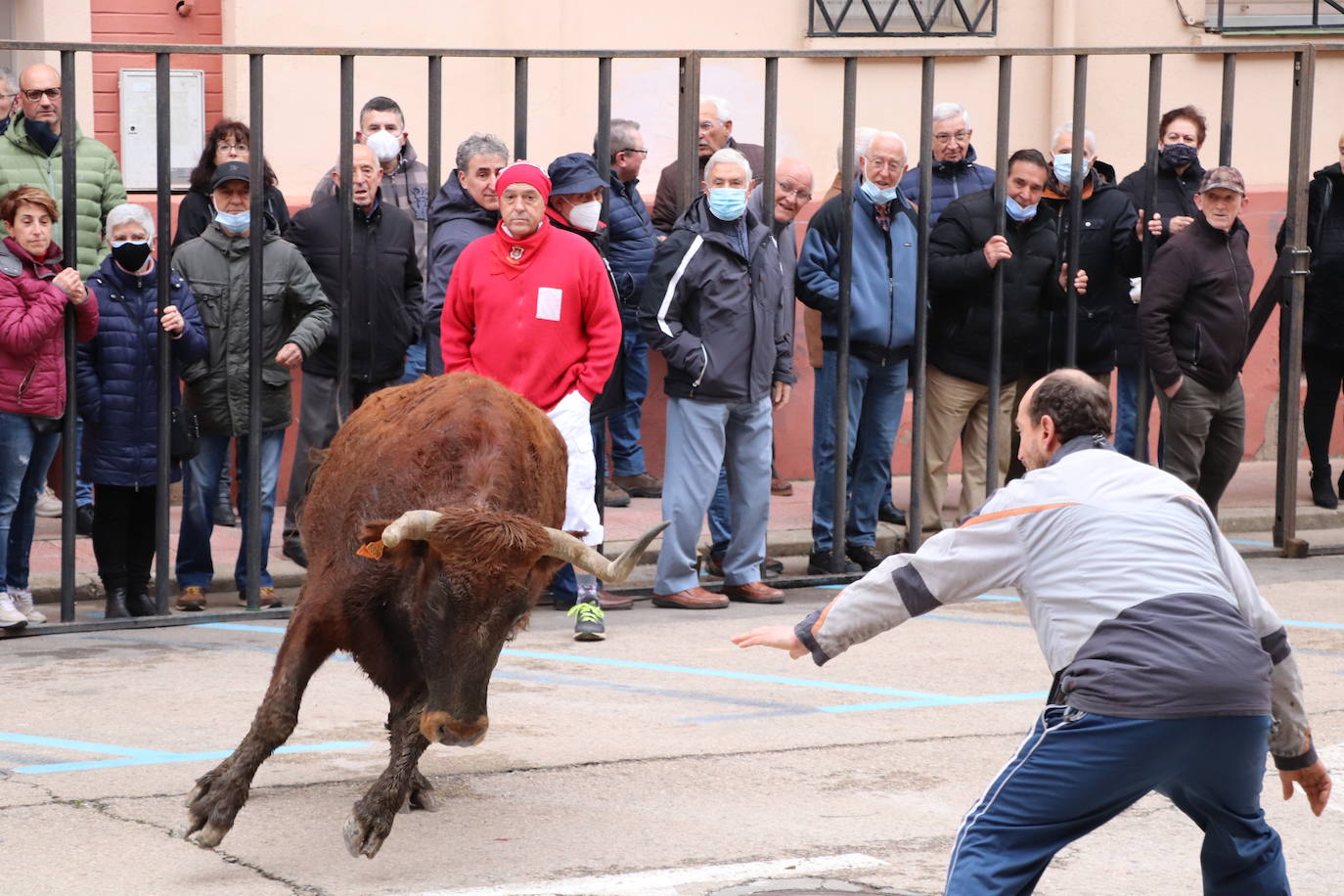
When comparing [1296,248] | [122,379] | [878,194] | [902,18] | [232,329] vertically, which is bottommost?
[122,379]

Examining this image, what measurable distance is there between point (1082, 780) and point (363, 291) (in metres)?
6.30

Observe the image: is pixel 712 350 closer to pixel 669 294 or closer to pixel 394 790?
pixel 669 294

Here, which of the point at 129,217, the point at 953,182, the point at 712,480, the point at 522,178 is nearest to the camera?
the point at 522,178

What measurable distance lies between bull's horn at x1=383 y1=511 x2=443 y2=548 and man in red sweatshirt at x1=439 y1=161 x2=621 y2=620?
10.1 feet

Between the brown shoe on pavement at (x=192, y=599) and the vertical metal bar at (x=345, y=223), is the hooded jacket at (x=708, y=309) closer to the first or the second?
the vertical metal bar at (x=345, y=223)

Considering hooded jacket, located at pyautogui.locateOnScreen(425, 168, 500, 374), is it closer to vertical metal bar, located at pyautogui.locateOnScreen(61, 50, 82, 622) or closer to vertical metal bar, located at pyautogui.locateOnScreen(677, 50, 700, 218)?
vertical metal bar, located at pyautogui.locateOnScreen(677, 50, 700, 218)

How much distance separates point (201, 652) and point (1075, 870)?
453 cm

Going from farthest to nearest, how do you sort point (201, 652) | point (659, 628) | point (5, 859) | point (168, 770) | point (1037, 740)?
point (659, 628) < point (201, 652) < point (168, 770) < point (5, 859) < point (1037, 740)

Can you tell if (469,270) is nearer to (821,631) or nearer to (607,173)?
(607,173)

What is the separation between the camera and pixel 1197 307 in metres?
11.2

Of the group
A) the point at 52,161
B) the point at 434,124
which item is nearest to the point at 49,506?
the point at 52,161

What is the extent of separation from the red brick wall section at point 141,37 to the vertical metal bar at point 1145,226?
228 inches

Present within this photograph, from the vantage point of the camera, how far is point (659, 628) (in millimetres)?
9617

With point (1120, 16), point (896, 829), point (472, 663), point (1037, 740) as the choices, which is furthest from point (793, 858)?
point (1120, 16)
